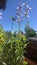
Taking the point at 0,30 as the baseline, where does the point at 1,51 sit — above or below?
below

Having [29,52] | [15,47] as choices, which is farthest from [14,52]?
[29,52]

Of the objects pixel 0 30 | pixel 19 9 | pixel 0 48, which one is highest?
pixel 19 9

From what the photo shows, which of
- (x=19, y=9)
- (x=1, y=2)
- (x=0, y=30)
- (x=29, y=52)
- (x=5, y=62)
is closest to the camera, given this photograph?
(x=5, y=62)

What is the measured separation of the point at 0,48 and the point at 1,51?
0.03 meters

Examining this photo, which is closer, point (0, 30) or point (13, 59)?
point (13, 59)

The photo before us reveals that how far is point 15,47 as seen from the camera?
1703 mm

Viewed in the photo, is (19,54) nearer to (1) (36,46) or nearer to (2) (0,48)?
(2) (0,48)

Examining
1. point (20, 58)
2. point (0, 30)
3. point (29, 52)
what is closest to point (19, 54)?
point (20, 58)

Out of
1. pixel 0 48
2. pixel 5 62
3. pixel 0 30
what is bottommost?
pixel 5 62

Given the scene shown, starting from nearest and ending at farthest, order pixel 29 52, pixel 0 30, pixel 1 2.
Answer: pixel 0 30 → pixel 1 2 → pixel 29 52

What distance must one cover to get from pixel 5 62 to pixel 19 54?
0.43ft

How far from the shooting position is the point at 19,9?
2496 millimetres

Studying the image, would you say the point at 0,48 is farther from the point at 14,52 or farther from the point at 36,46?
the point at 36,46

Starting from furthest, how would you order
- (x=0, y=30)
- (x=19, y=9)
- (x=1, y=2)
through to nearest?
(x=19, y=9), (x=1, y=2), (x=0, y=30)
